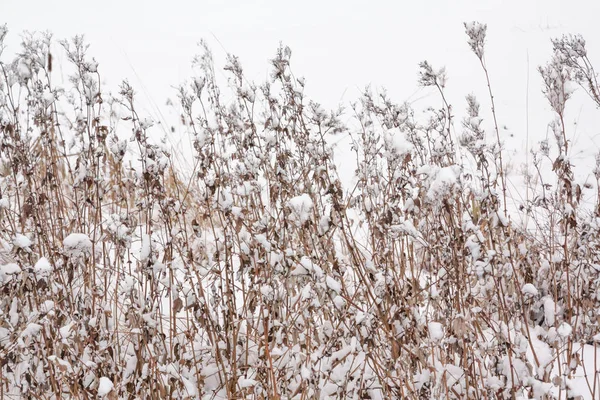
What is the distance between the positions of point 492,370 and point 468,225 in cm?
55

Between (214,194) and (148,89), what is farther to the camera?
(148,89)

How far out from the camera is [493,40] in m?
10.4

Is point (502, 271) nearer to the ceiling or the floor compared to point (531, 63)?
nearer to the floor

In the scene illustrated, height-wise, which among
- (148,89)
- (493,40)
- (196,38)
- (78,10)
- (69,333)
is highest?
(78,10)

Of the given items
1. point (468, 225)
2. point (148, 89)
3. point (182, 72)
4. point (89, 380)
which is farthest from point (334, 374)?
point (182, 72)

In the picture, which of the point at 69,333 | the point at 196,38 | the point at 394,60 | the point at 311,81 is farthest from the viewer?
the point at 196,38

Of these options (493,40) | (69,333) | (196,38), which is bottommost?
(69,333)

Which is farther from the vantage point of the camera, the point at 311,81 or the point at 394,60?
the point at 394,60

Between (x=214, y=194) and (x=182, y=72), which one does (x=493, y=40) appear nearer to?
(x=182, y=72)

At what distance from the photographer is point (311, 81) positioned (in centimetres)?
937

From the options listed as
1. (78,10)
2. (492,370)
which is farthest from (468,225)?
(78,10)

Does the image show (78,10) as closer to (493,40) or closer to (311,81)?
(311,81)

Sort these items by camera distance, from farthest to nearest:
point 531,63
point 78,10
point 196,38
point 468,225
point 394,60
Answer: point 78,10 → point 196,38 → point 394,60 → point 531,63 → point 468,225

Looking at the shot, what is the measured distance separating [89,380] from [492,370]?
143 centimetres
